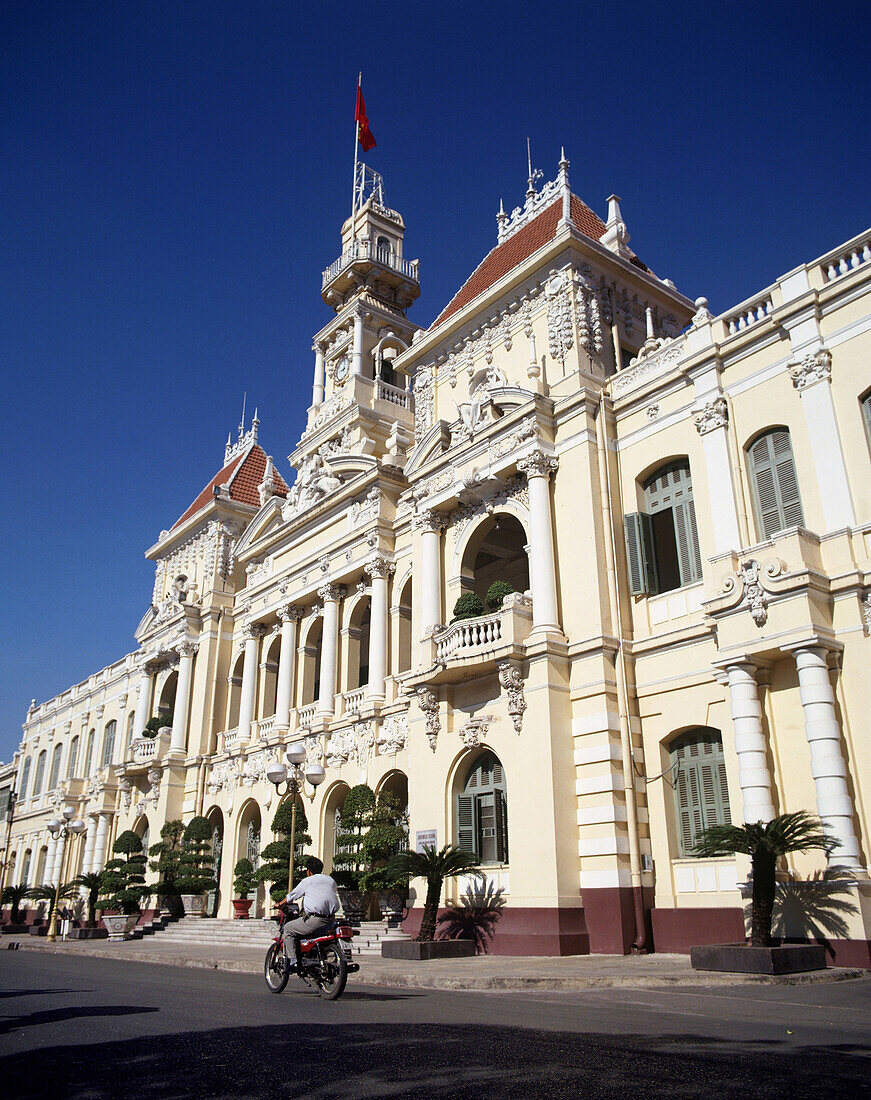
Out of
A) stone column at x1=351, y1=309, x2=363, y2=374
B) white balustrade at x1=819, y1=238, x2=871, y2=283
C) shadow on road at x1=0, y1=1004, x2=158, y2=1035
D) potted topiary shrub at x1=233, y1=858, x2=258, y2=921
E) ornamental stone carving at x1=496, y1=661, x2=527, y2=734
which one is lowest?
shadow on road at x1=0, y1=1004, x2=158, y2=1035

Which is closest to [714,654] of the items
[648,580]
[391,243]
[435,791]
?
[648,580]

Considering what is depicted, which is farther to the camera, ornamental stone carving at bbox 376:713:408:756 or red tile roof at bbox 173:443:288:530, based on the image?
red tile roof at bbox 173:443:288:530

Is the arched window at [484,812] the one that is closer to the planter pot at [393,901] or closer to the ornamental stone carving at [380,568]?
the planter pot at [393,901]

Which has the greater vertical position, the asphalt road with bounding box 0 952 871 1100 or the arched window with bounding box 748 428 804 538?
the arched window with bounding box 748 428 804 538

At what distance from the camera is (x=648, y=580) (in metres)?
18.6

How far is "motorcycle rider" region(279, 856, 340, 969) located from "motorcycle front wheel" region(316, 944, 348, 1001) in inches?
11.1

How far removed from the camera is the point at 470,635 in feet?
65.2

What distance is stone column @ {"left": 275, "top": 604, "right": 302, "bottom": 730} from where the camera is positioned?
1153 inches

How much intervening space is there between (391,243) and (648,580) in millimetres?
27158

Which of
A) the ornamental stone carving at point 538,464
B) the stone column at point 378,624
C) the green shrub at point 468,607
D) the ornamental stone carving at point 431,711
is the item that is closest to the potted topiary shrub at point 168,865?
the stone column at point 378,624

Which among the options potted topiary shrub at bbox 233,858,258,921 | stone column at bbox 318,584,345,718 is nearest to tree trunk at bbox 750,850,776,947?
potted topiary shrub at bbox 233,858,258,921

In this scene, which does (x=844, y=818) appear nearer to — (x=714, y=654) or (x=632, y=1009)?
(x=714, y=654)

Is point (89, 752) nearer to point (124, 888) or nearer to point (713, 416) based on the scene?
point (124, 888)

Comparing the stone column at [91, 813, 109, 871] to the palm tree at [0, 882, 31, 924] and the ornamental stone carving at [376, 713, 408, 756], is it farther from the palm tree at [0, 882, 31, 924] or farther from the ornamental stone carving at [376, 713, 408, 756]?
the ornamental stone carving at [376, 713, 408, 756]
